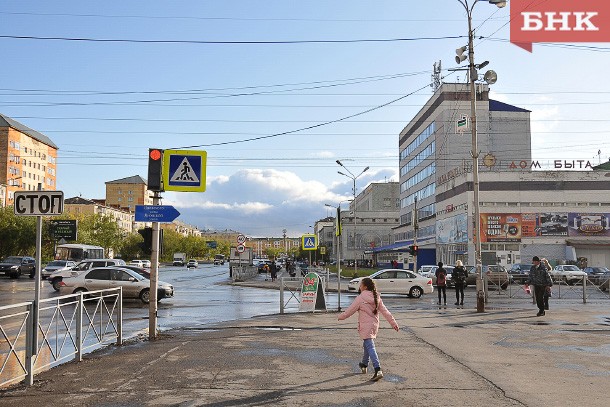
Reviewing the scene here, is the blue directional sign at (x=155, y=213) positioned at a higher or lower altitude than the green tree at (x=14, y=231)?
lower

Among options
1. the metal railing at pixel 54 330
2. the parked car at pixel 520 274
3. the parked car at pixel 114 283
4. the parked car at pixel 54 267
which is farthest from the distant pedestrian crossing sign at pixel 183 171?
the parked car at pixel 520 274

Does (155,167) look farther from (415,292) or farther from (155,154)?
(415,292)

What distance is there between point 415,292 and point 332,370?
20.9m

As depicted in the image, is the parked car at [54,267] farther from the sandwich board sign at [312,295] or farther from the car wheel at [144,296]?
the sandwich board sign at [312,295]

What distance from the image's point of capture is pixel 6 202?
332 feet

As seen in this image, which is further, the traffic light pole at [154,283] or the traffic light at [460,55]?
the traffic light at [460,55]

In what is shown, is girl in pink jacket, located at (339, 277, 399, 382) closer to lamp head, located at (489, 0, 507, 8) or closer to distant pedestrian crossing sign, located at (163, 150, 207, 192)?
distant pedestrian crossing sign, located at (163, 150, 207, 192)

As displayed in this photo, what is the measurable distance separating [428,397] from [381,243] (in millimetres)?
135149

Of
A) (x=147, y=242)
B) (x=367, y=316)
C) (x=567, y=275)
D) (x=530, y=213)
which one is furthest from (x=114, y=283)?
(x=530, y=213)

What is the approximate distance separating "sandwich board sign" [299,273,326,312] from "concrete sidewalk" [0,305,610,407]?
4.41m

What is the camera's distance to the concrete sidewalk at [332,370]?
24.7 ft

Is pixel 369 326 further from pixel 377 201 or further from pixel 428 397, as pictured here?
pixel 377 201

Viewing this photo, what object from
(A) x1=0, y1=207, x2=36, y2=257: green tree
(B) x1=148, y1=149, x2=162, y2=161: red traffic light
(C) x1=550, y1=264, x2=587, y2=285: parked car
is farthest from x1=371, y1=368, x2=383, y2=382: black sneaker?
Answer: (A) x1=0, y1=207, x2=36, y2=257: green tree

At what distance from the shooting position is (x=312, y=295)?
2005 cm
